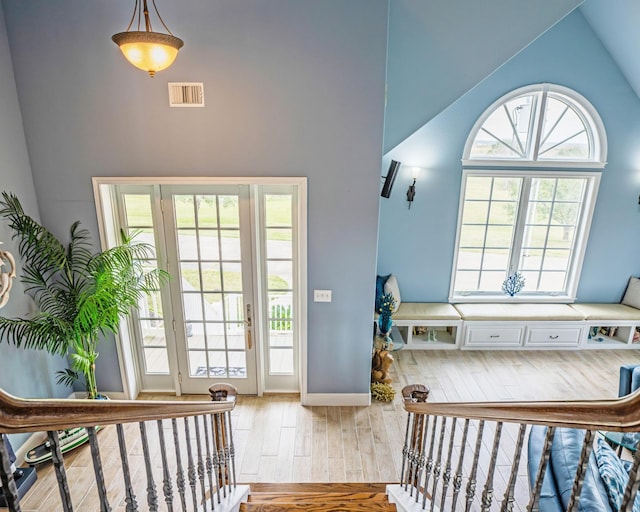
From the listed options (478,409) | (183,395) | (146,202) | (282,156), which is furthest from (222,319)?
(478,409)

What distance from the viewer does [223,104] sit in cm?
317

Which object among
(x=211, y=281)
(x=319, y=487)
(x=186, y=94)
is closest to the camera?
(x=319, y=487)

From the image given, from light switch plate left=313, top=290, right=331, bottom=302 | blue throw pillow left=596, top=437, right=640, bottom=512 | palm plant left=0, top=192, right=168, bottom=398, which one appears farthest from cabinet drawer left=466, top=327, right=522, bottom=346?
palm plant left=0, top=192, right=168, bottom=398

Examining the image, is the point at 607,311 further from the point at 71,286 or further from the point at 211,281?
the point at 71,286

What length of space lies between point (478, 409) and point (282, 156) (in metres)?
2.54

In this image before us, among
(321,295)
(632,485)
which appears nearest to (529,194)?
(321,295)

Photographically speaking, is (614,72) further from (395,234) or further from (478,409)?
(478,409)

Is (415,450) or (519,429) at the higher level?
(519,429)

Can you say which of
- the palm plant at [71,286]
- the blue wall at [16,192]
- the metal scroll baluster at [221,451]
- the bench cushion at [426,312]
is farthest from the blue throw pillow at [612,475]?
the blue wall at [16,192]

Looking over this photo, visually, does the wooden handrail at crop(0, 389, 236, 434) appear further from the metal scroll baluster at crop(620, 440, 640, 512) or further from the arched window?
the arched window

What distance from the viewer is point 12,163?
10.3ft

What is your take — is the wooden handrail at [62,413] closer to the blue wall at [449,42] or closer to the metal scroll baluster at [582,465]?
the metal scroll baluster at [582,465]

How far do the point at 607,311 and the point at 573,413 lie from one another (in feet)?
17.9

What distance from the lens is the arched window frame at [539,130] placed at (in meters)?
4.86
